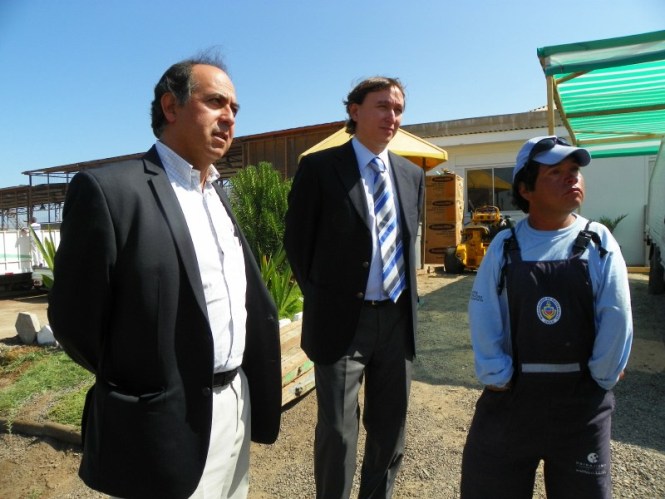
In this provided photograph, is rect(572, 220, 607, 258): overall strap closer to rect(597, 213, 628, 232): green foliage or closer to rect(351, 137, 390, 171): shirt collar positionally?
rect(351, 137, 390, 171): shirt collar

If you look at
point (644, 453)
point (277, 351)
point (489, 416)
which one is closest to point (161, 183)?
point (277, 351)

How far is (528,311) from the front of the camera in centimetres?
170

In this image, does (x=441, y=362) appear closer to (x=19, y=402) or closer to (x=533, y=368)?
(x=533, y=368)

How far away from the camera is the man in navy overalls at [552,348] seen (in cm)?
165

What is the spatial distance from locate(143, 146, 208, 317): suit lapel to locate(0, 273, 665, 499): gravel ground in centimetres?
193

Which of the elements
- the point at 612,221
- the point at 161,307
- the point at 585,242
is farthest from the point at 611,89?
the point at 612,221

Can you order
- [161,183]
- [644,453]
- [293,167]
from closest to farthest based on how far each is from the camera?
[161,183], [644,453], [293,167]

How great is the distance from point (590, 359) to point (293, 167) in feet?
39.7

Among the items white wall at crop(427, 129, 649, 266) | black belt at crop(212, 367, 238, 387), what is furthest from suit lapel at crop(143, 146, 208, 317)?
white wall at crop(427, 129, 649, 266)

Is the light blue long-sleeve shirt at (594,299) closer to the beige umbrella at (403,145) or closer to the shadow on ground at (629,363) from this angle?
the shadow on ground at (629,363)

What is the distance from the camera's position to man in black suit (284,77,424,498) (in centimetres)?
223

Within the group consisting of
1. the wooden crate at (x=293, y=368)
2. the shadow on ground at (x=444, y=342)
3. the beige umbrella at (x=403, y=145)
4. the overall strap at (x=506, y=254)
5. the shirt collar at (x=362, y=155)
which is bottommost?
the shadow on ground at (x=444, y=342)

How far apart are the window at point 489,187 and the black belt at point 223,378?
12.5 metres

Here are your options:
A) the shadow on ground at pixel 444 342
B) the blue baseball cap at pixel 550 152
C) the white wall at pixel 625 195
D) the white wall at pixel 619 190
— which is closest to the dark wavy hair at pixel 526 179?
the blue baseball cap at pixel 550 152
